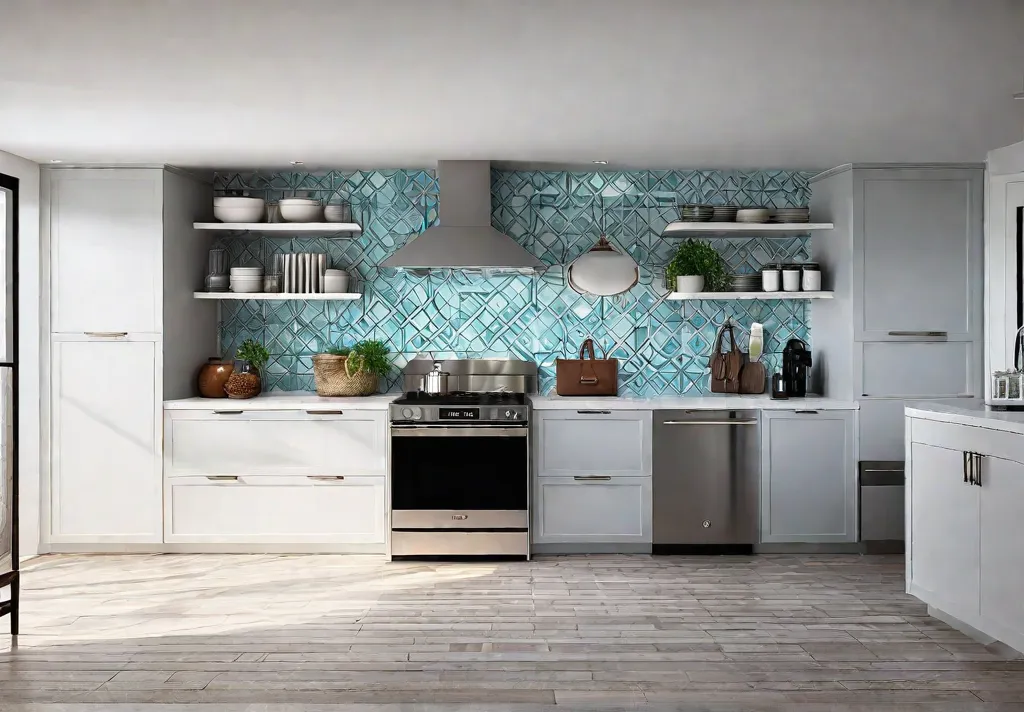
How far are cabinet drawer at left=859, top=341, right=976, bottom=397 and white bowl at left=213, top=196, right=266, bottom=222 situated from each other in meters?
3.73

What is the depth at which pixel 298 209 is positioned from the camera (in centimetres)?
509

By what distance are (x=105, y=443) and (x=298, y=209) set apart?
69.8 inches

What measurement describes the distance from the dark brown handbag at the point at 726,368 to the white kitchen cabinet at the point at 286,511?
7.18 ft

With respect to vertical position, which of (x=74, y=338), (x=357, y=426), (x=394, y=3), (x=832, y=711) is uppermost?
Result: (x=394, y=3)

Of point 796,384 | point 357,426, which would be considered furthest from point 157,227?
point 796,384

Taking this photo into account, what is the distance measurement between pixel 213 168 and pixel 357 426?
6.08ft

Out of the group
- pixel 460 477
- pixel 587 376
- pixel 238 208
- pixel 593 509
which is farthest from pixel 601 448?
pixel 238 208

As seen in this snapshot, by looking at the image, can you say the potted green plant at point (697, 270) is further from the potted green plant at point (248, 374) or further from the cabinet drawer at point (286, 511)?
the potted green plant at point (248, 374)

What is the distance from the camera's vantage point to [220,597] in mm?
4020

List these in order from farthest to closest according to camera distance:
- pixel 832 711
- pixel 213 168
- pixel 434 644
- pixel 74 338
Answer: pixel 213 168, pixel 74 338, pixel 434 644, pixel 832 711

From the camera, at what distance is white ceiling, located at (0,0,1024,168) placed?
2635mm

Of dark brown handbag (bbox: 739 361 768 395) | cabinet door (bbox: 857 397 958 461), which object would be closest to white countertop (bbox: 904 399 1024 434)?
cabinet door (bbox: 857 397 958 461)

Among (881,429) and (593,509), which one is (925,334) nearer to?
(881,429)

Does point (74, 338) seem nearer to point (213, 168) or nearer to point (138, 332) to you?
point (138, 332)
